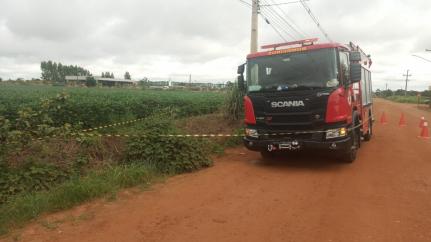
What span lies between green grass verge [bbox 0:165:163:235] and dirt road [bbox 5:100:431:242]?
273 mm

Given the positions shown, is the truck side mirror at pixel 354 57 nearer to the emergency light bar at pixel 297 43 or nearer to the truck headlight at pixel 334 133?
the emergency light bar at pixel 297 43

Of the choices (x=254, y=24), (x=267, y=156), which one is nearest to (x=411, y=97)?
(x=254, y=24)

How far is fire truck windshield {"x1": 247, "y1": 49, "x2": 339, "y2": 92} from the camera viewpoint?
783 centimetres

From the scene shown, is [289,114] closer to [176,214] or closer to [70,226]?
[176,214]

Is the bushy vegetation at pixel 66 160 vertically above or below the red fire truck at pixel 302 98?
below

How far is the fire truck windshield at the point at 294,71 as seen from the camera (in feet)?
25.7

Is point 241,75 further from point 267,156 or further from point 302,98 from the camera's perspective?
point 267,156

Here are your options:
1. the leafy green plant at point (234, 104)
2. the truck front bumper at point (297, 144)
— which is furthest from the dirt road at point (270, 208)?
the leafy green plant at point (234, 104)

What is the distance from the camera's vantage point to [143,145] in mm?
8383

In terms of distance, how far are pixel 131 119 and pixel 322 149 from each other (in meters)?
6.76

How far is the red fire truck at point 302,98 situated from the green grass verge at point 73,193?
8.49ft

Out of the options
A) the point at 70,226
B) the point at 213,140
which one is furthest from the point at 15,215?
the point at 213,140

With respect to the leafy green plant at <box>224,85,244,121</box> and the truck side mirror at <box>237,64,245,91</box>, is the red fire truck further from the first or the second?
the leafy green plant at <box>224,85,244,121</box>

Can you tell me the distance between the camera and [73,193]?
606 cm
